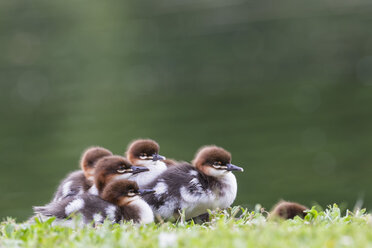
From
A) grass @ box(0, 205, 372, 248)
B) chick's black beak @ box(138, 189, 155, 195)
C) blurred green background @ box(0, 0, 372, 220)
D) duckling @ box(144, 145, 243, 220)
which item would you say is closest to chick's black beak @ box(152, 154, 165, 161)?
duckling @ box(144, 145, 243, 220)

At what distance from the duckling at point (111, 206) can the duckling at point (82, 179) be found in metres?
0.54

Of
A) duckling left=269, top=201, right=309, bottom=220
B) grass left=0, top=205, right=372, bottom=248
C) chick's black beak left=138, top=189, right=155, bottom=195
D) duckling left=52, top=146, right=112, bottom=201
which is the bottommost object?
duckling left=269, top=201, right=309, bottom=220

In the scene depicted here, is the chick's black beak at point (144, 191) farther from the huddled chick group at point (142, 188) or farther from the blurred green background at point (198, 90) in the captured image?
the blurred green background at point (198, 90)

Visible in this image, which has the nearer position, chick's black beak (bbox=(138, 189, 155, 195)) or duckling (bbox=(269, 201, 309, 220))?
chick's black beak (bbox=(138, 189, 155, 195))

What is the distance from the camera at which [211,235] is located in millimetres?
4652

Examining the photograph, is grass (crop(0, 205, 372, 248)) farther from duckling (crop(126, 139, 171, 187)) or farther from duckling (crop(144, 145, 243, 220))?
duckling (crop(126, 139, 171, 187))

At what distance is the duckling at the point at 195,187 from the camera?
21.8ft

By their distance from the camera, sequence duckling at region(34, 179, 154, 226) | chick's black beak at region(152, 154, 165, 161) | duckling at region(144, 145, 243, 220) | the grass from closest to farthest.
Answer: the grass < duckling at region(34, 179, 154, 226) < duckling at region(144, 145, 243, 220) < chick's black beak at region(152, 154, 165, 161)

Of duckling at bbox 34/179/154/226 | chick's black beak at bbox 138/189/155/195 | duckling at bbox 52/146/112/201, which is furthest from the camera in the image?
duckling at bbox 52/146/112/201

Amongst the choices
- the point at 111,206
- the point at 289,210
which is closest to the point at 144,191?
the point at 111,206

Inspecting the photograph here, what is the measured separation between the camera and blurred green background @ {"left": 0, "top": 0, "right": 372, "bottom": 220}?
65.6ft

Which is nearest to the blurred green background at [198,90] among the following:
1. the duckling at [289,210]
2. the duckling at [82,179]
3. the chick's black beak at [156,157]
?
the duckling at [82,179]

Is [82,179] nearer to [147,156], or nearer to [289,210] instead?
[147,156]

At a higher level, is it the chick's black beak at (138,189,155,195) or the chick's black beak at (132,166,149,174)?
the chick's black beak at (132,166,149,174)
